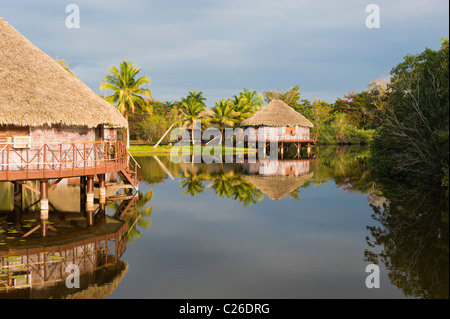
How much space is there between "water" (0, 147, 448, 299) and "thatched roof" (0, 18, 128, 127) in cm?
452

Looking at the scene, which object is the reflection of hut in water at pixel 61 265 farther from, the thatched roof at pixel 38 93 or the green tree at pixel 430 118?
the green tree at pixel 430 118

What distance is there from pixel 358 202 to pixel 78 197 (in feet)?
46.7

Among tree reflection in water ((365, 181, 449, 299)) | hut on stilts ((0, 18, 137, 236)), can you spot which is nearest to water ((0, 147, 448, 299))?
tree reflection in water ((365, 181, 449, 299))

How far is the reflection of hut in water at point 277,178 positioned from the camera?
70.7 ft

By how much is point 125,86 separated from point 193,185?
27.4 m

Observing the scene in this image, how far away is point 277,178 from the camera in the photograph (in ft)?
85.7

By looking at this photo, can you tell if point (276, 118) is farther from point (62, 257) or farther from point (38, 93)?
point (62, 257)

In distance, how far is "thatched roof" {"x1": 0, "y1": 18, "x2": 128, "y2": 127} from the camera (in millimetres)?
14336

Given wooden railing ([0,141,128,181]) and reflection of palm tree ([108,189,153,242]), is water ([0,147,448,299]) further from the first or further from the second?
wooden railing ([0,141,128,181])

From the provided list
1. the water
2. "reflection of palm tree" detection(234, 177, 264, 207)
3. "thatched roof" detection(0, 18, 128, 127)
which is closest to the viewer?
the water

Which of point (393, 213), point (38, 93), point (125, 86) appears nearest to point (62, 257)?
point (38, 93)

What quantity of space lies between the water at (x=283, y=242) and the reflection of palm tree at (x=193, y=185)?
12cm

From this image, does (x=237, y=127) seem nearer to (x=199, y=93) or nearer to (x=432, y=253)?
(x=199, y=93)
